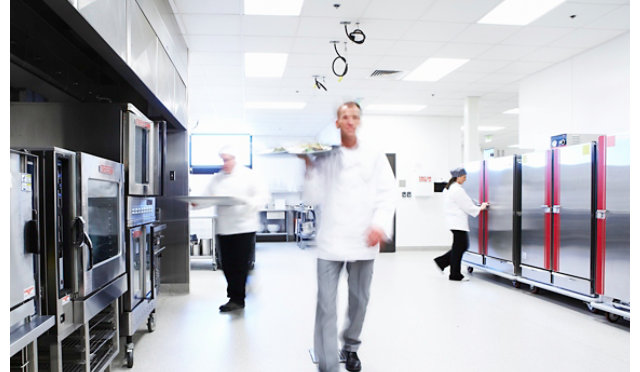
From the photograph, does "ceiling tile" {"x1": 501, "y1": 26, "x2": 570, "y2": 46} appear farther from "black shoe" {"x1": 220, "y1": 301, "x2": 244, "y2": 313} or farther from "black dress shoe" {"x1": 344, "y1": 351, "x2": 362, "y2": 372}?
"black shoe" {"x1": 220, "y1": 301, "x2": 244, "y2": 313}

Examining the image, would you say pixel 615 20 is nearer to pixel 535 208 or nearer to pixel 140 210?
pixel 535 208

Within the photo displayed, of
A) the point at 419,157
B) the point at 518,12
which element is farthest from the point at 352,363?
the point at 419,157

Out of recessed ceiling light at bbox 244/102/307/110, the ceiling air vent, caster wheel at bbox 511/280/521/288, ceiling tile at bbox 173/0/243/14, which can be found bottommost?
caster wheel at bbox 511/280/521/288

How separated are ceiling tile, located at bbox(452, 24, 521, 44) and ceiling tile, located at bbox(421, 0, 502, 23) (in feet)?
0.73

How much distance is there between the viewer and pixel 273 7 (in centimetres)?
384

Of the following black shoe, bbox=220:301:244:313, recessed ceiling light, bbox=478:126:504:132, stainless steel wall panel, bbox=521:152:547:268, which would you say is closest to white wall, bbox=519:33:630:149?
stainless steel wall panel, bbox=521:152:547:268

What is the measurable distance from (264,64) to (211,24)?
1263 mm

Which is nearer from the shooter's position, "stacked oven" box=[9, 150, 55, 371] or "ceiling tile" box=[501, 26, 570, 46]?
"stacked oven" box=[9, 150, 55, 371]

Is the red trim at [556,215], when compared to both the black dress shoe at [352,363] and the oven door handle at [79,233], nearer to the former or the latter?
the black dress shoe at [352,363]

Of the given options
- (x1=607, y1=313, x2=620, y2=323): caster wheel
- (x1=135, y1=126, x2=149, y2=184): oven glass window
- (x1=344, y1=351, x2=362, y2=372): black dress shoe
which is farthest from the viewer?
(x1=607, y1=313, x2=620, y2=323): caster wheel

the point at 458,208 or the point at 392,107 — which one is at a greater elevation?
the point at 392,107

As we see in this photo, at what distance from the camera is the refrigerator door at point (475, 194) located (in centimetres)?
548

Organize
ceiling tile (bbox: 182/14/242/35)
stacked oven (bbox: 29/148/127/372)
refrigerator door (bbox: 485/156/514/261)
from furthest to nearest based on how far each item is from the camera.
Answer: refrigerator door (bbox: 485/156/514/261) < ceiling tile (bbox: 182/14/242/35) < stacked oven (bbox: 29/148/127/372)

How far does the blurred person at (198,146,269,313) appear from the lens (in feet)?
11.5
